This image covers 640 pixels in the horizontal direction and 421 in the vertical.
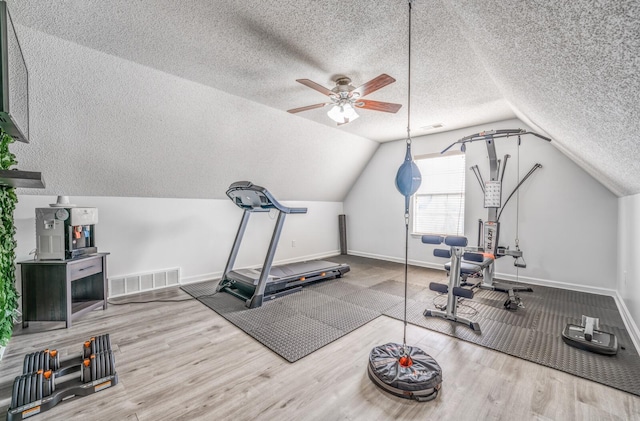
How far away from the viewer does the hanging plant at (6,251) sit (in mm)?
2016

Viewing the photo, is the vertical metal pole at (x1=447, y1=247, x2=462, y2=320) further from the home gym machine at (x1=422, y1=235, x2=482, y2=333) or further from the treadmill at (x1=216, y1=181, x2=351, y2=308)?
the treadmill at (x1=216, y1=181, x2=351, y2=308)

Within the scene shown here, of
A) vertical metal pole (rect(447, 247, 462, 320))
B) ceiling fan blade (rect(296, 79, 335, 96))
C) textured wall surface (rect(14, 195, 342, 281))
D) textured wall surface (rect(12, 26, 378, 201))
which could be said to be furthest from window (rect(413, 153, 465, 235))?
ceiling fan blade (rect(296, 79, 335, 96))

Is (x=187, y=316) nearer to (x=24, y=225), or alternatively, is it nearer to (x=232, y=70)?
(x=24, y=225)

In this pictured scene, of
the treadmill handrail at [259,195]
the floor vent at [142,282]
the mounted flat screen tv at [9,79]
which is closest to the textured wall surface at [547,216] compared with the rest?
the treadmill handrail at [259,195]

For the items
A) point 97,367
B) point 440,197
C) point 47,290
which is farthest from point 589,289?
point 47,290

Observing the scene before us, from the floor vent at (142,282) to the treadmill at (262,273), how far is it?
2.74 feet

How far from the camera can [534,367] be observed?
1987 millimetres

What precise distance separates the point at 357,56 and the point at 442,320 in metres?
2.84

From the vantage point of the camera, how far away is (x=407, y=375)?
1729mm

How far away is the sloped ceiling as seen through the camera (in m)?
1.08

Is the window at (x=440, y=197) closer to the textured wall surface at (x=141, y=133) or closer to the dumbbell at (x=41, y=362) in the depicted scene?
the textured wall surface at (x=141, y=133)

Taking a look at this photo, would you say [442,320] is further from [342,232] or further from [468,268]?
[342,232]

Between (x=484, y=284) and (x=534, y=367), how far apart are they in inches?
79.8

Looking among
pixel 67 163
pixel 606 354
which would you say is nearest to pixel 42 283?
pixel 67 163
